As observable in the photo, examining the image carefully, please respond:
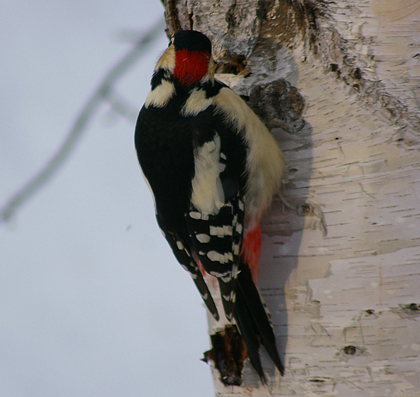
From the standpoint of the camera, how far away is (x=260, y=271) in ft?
4.62

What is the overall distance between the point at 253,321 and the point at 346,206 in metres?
0.44

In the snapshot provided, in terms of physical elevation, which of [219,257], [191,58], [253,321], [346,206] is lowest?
[253,321]

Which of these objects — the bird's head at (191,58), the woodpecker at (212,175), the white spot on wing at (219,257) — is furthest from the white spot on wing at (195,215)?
the bird's head at (191,58)

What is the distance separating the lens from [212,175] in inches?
56.7

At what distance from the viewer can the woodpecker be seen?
4.62ft

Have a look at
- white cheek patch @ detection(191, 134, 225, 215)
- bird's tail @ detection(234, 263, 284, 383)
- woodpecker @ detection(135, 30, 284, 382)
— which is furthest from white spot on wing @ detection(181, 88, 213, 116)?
bird's tail @ detection(234, 263, 284, 383)

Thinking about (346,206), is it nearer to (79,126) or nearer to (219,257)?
(219,257)

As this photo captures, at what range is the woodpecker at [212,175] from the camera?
1.41 meters

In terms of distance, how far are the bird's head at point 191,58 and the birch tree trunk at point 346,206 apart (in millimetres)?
229

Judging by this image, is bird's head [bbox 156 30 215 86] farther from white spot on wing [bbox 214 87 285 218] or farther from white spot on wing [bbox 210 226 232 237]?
white spot on wing [bbox 210 226 232 237]

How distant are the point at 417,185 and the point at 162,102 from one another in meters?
0.84

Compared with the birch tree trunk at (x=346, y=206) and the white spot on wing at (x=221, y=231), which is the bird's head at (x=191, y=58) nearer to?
the birch tree trunk at (x=346, y=206)

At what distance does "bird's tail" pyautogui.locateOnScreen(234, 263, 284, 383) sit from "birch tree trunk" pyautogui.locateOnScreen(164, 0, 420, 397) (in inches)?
1.2

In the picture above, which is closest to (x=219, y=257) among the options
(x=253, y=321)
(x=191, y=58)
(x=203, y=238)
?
(x=203, y=238)
